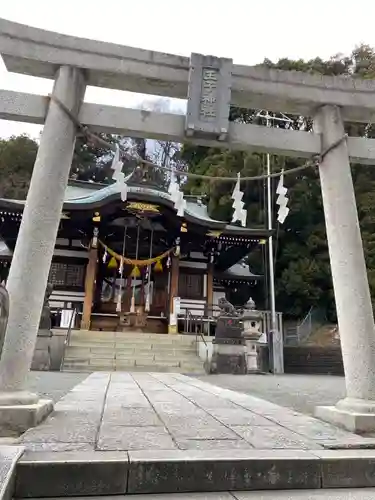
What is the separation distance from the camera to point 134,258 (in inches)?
713

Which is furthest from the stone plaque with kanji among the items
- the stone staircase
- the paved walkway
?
the stone staircase

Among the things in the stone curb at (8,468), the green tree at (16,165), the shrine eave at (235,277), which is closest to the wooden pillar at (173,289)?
the shrine eave at (235,277)

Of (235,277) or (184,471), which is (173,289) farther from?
(184,471)

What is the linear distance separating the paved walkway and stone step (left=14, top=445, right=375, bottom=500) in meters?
0.20

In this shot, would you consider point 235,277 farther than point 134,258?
Yes

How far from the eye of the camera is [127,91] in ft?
15.3

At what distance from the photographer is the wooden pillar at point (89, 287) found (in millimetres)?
15965

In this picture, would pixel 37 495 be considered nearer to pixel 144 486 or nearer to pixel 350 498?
pixel 144 486

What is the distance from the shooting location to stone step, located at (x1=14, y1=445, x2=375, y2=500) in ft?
7.25

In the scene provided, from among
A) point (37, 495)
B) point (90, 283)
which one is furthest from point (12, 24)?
point (90, 283)

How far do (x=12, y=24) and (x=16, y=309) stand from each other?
2918mm

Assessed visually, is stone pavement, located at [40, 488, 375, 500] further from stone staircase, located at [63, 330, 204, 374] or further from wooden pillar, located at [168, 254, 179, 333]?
wooden pillar, located at [168, 254, 179, 333]

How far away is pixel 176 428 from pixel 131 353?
395 inches

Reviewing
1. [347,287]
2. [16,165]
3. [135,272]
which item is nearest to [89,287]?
[135,272]
